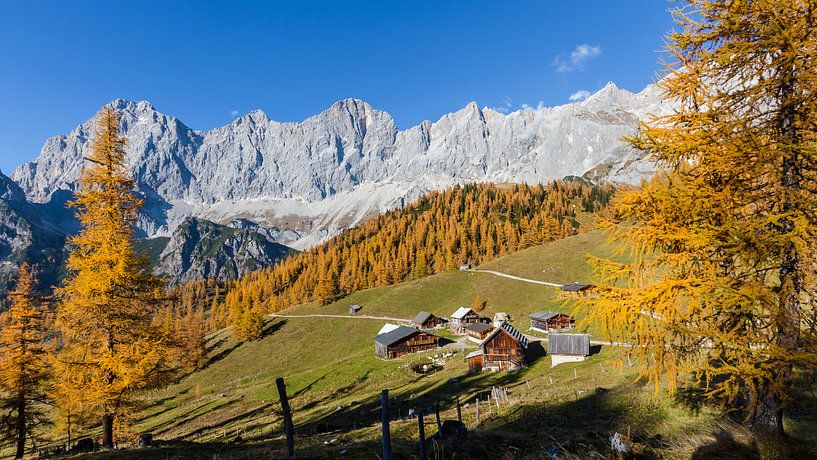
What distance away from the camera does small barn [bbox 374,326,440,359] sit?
69.5m

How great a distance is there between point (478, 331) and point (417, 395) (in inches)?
1204

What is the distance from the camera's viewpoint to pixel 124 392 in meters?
18.4

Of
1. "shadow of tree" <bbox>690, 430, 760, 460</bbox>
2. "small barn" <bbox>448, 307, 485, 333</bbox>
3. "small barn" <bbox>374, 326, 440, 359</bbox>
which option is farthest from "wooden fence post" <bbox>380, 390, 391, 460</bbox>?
"small barn" <bbox>448, 307, 485, 333</bbox>

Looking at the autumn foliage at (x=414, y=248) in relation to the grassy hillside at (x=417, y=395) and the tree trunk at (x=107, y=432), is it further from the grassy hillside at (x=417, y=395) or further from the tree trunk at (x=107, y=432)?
the tree trunk at (x=107, y=432)

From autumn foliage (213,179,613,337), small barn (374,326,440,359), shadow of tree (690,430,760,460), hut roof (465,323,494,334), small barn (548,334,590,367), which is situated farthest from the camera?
autumn foliage (213,179,613,337)

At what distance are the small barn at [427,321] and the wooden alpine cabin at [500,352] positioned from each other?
99.8ft

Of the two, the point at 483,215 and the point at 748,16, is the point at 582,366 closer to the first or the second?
the point at 748,16

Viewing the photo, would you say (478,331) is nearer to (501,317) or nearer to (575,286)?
(501,317)

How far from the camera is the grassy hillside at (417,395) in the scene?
47.8 ft

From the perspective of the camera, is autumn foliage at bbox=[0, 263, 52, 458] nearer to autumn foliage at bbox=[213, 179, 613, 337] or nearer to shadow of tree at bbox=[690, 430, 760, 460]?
shadow of tree at bbox=[690, 430, 760, 460]

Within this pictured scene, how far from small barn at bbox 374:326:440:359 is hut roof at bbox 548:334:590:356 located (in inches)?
1085

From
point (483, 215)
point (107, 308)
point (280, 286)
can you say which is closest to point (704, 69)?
point (107, 308)

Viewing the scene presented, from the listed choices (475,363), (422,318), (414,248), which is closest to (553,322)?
(475,363)

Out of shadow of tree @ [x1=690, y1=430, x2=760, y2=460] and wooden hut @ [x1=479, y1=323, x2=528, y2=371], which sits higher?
shadow of tree @ [x1=690, y1=430, x2=760, y2=460]
